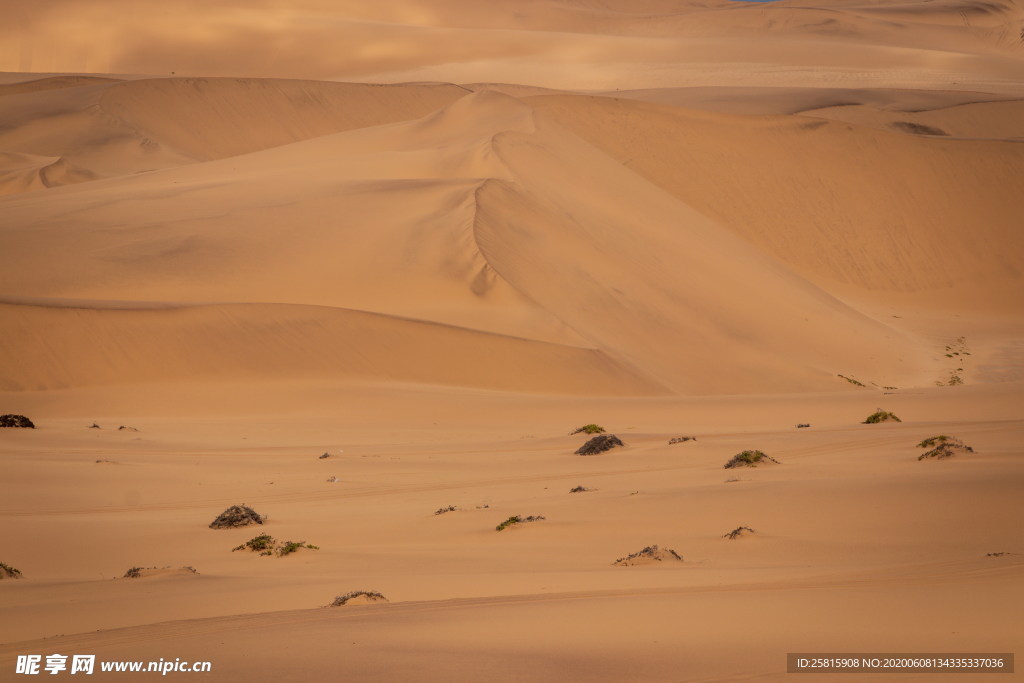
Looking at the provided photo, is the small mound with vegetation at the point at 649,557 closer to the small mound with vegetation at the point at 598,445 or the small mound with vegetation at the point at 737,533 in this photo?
the small mound with vegetation at the point at 737,533

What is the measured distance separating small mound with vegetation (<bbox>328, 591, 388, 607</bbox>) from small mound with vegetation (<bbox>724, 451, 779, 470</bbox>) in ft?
15.7

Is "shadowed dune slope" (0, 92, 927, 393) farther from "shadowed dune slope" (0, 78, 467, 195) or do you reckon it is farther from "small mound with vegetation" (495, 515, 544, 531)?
"shadowed dune slope" (0, 78, 467, 195)

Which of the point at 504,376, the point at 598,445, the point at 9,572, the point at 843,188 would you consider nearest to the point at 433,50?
the point at 843,188

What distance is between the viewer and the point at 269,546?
785 cm

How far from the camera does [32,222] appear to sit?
81.6ft

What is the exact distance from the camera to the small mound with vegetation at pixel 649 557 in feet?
22.9

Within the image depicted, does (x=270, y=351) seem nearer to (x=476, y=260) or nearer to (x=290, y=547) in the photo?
(x=476, y=260)

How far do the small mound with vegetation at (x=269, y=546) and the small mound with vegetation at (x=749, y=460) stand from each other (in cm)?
388

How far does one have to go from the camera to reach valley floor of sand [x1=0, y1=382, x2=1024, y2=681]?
491cm

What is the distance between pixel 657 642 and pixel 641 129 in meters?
37.2

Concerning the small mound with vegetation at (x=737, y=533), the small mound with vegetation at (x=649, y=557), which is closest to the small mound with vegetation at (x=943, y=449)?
the small mound with vegetation at (x=737, y=533)

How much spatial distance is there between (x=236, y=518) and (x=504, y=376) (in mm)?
11003

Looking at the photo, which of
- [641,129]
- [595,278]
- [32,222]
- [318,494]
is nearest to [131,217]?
[32,222]

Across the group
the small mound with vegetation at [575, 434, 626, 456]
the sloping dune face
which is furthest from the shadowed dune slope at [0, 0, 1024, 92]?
the small mound with vegetation at [575, 434, 626, 456]
